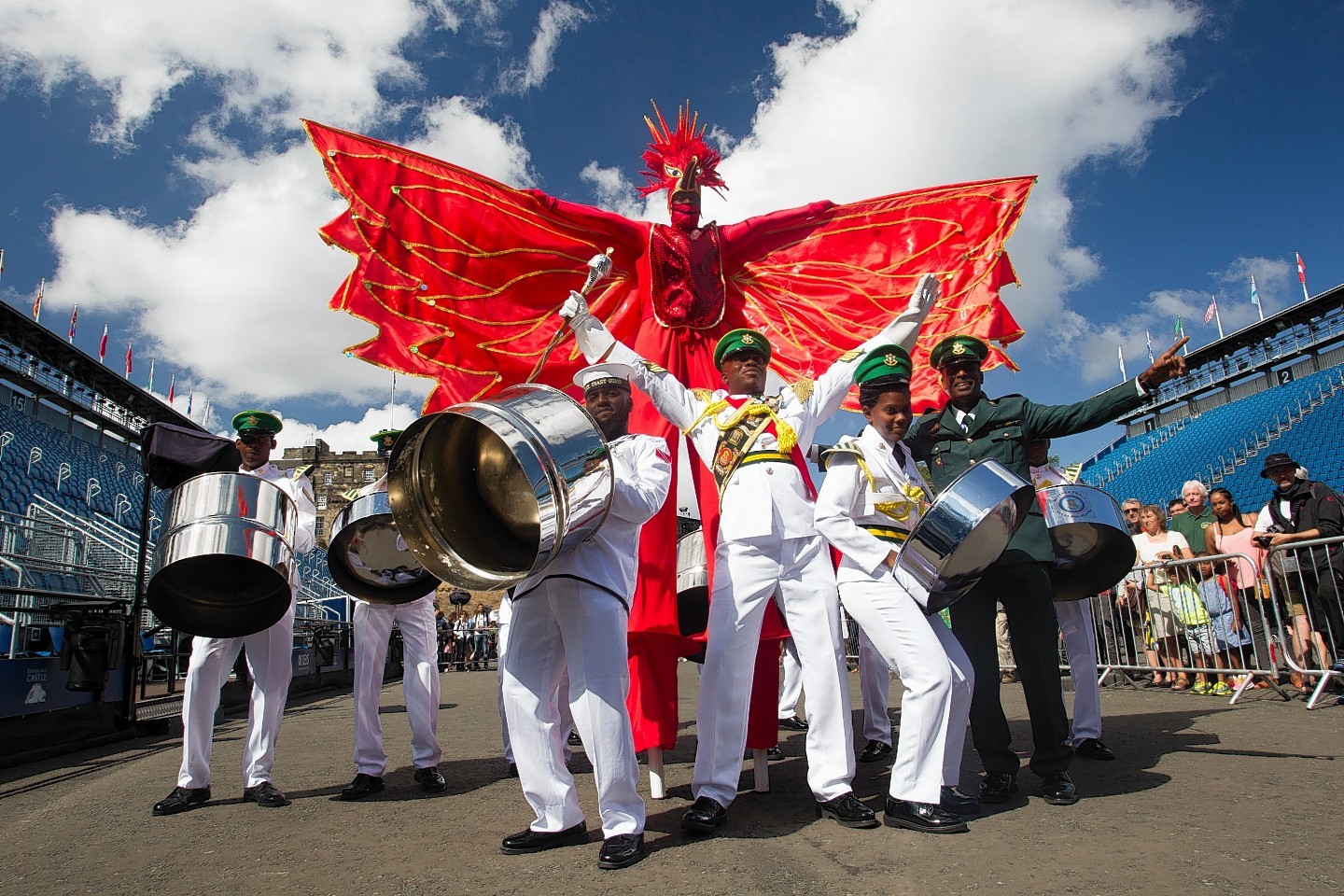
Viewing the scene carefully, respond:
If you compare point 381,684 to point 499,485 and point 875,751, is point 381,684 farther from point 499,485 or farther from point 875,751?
point 875,751

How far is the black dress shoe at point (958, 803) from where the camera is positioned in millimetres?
3168

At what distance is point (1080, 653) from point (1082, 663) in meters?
0.07

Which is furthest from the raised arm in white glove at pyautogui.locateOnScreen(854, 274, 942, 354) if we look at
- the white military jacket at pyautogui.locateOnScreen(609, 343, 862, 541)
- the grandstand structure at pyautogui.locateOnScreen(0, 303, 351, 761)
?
the grandstand structure at pyautogui.locateOnScreen(0, 303, 351, 761)

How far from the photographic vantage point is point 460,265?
4.86m

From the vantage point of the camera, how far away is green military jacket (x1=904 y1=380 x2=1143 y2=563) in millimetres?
3779

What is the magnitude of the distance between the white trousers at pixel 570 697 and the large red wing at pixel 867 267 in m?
2.55

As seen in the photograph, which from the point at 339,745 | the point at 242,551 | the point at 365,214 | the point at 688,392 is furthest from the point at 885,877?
the point at 339,745

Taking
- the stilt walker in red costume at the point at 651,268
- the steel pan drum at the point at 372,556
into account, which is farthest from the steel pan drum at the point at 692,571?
the steel pan drum at the point at 372,556

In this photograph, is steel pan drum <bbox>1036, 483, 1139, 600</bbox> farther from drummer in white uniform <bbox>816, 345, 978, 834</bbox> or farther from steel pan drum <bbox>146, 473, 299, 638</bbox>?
steel pan drum <bbox>146, 473, 299, 638</bbox>

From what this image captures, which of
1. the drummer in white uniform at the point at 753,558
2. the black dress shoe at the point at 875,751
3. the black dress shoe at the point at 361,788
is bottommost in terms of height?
the black dress shoe at the point at 875,751

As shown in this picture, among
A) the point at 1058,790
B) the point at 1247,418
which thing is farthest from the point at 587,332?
the point at 1247,418

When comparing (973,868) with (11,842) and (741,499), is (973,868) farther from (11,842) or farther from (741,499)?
(11,842)

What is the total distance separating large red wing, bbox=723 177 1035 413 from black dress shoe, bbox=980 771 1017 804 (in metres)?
2.20

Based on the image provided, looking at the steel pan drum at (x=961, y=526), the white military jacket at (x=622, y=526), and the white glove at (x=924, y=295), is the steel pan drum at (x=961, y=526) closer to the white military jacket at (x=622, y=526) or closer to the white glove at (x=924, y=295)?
the white military jacket at (x=622, y=526)
